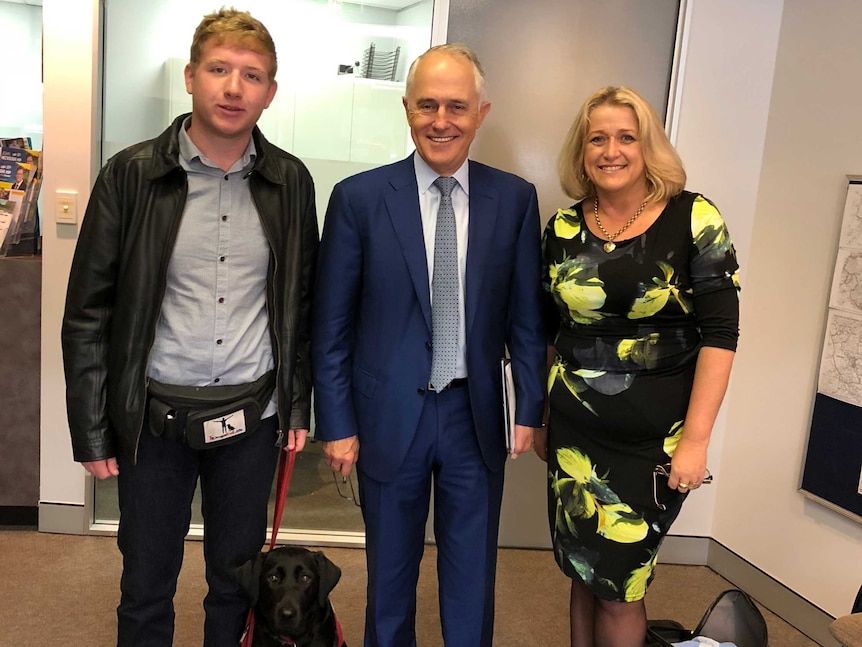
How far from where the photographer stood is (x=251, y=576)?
180 cm

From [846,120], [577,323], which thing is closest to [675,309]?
[577,323]

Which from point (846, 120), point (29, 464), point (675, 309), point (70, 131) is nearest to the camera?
point (675, 309)

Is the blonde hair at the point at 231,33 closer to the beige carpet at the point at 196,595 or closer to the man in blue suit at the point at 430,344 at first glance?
the man in blue suit at the point at 430,344

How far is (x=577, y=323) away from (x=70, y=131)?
2071 millimetres

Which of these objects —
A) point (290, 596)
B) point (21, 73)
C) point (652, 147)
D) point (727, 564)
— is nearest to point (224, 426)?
point (290, 596)

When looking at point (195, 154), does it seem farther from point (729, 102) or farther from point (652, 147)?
point (729, 102)

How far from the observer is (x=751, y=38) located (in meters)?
2.92

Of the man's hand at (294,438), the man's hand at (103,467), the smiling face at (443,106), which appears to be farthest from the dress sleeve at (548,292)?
the man's hand at (103,467)

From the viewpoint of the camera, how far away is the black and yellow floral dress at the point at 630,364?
175 cm

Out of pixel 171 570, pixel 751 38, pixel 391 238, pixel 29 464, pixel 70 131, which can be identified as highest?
pixel 751 38

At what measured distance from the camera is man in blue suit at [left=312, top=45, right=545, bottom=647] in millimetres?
1779

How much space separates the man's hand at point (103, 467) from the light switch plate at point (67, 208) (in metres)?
1.45

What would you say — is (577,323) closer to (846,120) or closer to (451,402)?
(451,402)

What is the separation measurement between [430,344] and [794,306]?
1651 mm
